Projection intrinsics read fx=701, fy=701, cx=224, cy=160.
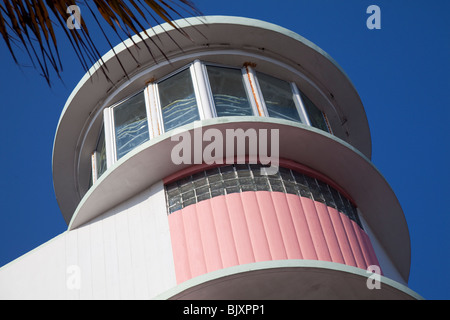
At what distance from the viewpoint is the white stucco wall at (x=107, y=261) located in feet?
34.2

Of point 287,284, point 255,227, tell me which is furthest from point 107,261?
point 287,284

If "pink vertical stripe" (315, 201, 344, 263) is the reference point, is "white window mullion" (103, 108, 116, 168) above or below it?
above

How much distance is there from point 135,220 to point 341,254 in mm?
3343

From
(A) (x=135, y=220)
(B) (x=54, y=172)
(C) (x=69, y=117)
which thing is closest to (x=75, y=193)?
(B) (x=54, y=172)

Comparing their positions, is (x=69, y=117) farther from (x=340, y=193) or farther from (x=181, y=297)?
(x=181, y=297)

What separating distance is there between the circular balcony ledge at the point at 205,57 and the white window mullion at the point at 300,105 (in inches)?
12.9

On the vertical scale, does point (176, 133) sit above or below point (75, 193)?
below

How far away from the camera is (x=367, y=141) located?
1582 centimetres

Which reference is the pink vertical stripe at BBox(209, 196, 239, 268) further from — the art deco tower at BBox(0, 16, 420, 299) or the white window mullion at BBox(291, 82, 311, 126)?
the white window mullion at BBox(291, 82, 311, 126)

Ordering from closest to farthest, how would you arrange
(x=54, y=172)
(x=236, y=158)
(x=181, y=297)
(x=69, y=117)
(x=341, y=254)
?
(x=181, y=297), (x=341, y=254), (x=236, y=158), (x=69, y=117), (x=54, y=172)

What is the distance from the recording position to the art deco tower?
10156 millimetres

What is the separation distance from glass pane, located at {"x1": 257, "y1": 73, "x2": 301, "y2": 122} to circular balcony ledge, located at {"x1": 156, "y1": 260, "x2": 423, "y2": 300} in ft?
14.7

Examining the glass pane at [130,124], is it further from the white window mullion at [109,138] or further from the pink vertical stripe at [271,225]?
the pink vertical stripe at [271,225]

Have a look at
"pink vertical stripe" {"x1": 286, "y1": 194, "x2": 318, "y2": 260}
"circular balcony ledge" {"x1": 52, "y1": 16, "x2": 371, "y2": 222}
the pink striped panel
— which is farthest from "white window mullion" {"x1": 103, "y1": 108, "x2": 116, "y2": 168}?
"pink vertical stripe" {"x1": 286, "y1": 194, "x2": 318, "y2": 260}
